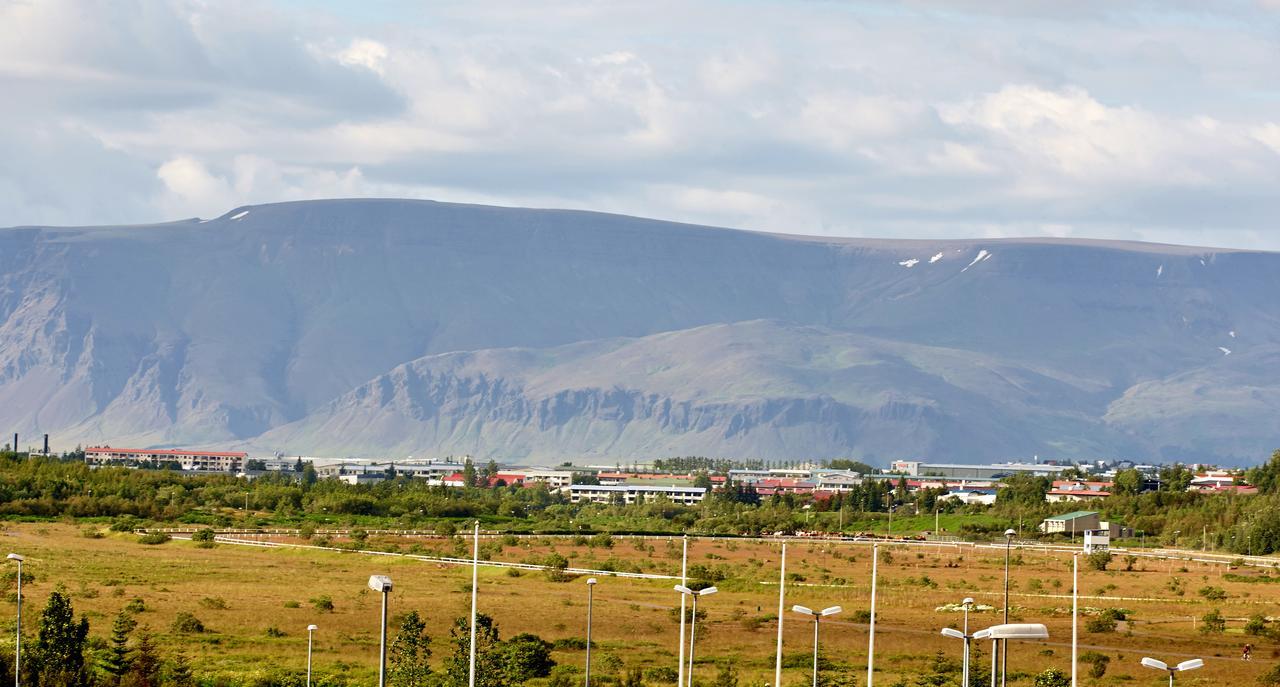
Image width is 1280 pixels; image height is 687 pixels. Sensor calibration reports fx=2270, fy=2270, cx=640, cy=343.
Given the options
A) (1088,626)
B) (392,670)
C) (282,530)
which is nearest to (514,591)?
(1088,626)

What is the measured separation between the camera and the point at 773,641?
90562mm

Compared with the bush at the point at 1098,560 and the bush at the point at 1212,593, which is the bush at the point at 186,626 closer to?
the bush at the point at 1212,593

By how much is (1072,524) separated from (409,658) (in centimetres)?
10671

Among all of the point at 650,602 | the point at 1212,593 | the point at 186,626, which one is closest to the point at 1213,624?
the point at 1212,593

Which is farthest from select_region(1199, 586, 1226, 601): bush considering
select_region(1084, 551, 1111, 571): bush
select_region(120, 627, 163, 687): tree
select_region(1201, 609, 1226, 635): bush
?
select_region(120, 627, 163, 687): tree

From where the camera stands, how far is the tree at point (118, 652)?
73.2 metres

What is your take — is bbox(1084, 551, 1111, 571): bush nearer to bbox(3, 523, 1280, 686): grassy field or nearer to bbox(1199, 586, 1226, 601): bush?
bbox(3, 523, 1280, 686): grassy field

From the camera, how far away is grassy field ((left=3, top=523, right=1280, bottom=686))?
3329 inches

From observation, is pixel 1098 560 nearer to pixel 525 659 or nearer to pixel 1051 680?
pixel 525 659

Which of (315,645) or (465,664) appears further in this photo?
(315,645)

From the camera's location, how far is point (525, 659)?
3130 inches

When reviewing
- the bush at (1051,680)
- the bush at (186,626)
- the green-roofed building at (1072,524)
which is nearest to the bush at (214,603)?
the bush at (186,626)

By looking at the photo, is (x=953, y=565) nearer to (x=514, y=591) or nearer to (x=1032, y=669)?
(x=514, y=591)

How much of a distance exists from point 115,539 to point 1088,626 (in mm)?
69843
